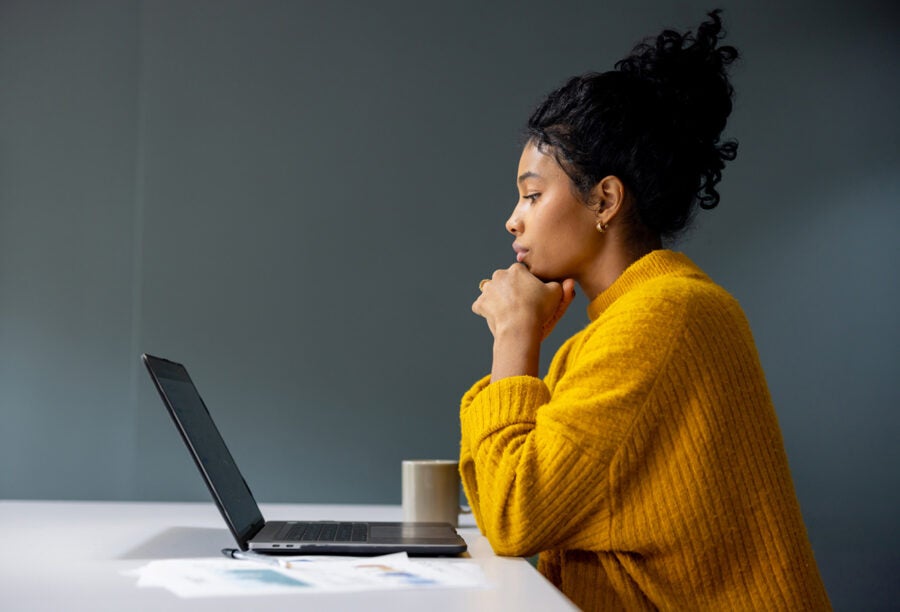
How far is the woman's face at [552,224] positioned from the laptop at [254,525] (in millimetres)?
404

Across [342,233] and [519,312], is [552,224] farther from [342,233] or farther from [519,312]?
[342,233]

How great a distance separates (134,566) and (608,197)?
2.52ft

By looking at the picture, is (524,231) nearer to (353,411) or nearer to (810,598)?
(810,598)

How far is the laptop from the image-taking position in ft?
3.37

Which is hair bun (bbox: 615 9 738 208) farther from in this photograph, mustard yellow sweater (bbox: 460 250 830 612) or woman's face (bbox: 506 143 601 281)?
mustard yellow sweater (bbox: 460 250 830 612)

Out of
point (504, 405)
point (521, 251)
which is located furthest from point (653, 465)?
point (521, 251)

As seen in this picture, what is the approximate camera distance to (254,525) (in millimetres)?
1194

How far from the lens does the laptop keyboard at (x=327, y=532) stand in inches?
42.4

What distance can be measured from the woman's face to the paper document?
471 mm

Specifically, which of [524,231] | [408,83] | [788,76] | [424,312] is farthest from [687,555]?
[788,76]

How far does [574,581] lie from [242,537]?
0.40 metres

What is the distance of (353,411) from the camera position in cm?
294

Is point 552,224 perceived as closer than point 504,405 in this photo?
No

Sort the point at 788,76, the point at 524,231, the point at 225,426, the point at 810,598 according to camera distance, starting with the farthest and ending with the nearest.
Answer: the point at 788,76 < the point at 225,426 < the point at 524,231 < the point at 810,598
